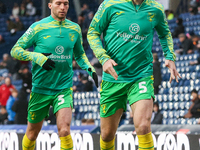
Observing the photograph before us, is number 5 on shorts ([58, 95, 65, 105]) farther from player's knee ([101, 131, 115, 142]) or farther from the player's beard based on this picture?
the player's beard

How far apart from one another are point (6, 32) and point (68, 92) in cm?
1863

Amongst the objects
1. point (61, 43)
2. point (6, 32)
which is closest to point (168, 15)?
point (6, 32)

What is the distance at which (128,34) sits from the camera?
15.8 ft

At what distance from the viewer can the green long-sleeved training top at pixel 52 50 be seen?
5.87m

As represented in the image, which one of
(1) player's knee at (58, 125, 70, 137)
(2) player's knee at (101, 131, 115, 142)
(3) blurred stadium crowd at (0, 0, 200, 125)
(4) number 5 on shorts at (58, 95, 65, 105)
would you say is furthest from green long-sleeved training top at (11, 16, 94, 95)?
(3) blurred stadium crowd at (0, 0, 200, 125)

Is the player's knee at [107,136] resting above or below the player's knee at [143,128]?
below

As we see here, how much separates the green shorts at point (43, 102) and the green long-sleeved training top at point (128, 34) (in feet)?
3.79

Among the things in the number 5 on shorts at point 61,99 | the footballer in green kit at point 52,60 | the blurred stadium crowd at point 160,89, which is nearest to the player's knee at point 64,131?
the footballer in green kit at point 52,60

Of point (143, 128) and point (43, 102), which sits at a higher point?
point (43, 102)

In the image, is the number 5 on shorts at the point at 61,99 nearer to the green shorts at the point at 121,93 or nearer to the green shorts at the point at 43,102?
the green shorts at the point at 43,102

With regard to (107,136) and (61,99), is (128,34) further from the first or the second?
(61,99)

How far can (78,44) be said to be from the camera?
244 inches

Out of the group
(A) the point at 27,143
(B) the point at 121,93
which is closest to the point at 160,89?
(A) the point at 27,143

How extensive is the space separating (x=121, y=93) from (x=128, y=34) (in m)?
0.72
